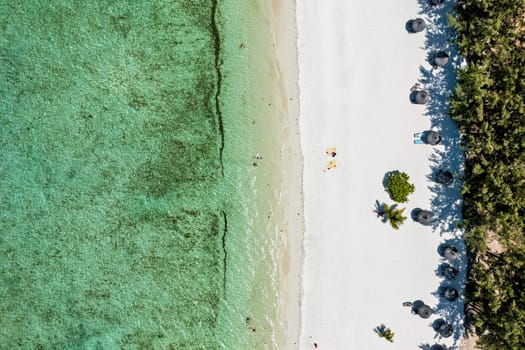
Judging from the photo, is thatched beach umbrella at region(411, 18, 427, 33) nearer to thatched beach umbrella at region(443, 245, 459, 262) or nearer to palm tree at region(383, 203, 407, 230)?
palm tree at region(383, 203, 407, 230)

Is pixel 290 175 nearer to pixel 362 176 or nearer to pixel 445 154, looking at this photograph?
pixel 362 176

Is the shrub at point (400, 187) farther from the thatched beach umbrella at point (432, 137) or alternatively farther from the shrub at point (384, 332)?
the shrub at point (384, 332)

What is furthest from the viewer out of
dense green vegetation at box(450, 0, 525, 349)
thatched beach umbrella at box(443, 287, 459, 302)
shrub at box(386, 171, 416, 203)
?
shrub at box(386, 171, 416, 203)

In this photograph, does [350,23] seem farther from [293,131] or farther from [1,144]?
[1,144]

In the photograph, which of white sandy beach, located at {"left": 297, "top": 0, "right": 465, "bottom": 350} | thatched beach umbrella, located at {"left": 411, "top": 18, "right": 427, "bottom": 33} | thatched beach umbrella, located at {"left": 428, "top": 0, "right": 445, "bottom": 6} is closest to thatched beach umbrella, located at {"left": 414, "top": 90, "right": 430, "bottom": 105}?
white sandy beach, located at {"left": 297, "top": 0, "right": 465, "bottom": 350}

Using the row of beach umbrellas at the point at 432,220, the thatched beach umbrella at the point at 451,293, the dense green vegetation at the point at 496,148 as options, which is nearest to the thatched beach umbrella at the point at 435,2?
the row of beach umbrellas at the point at 432,220

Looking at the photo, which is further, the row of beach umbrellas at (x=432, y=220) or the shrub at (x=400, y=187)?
the shrub at (x=400, y=187)
